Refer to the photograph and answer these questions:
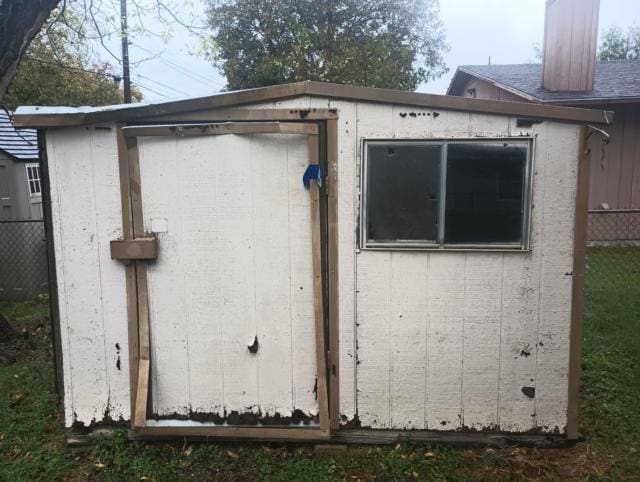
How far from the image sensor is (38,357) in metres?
5.40

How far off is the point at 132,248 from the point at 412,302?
1.89m

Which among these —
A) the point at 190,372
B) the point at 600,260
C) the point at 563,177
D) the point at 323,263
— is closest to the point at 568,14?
the point at 600,260

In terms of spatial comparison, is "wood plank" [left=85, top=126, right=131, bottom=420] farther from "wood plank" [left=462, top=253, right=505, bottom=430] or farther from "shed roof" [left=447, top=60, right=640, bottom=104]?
"shed roof" [left=447, top=60, right=640, bottom=104]

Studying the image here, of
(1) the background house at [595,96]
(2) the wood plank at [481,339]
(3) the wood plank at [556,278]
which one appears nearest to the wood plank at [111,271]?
(2) the wood plank at [481,339]

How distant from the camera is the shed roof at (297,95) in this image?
3.12 m

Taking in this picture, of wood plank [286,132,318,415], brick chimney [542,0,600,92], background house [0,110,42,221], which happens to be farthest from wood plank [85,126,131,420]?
brick chimney [542,0,600,92]

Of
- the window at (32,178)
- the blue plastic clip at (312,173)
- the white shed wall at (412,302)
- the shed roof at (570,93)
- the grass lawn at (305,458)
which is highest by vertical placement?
the shed roof at (570,93)

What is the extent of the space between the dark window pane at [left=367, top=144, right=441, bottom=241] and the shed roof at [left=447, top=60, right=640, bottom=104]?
280 inches

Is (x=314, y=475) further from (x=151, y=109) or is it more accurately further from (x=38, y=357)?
(x=38, y=357)

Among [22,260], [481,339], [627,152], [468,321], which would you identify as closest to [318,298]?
[468,321]

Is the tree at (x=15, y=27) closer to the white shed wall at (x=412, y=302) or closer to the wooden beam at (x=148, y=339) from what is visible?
the white shed wall at (x=412, y=302)

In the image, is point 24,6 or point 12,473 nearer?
point 12,473

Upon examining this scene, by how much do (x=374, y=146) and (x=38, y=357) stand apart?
4393mm

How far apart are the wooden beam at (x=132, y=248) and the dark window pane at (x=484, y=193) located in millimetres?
1952
